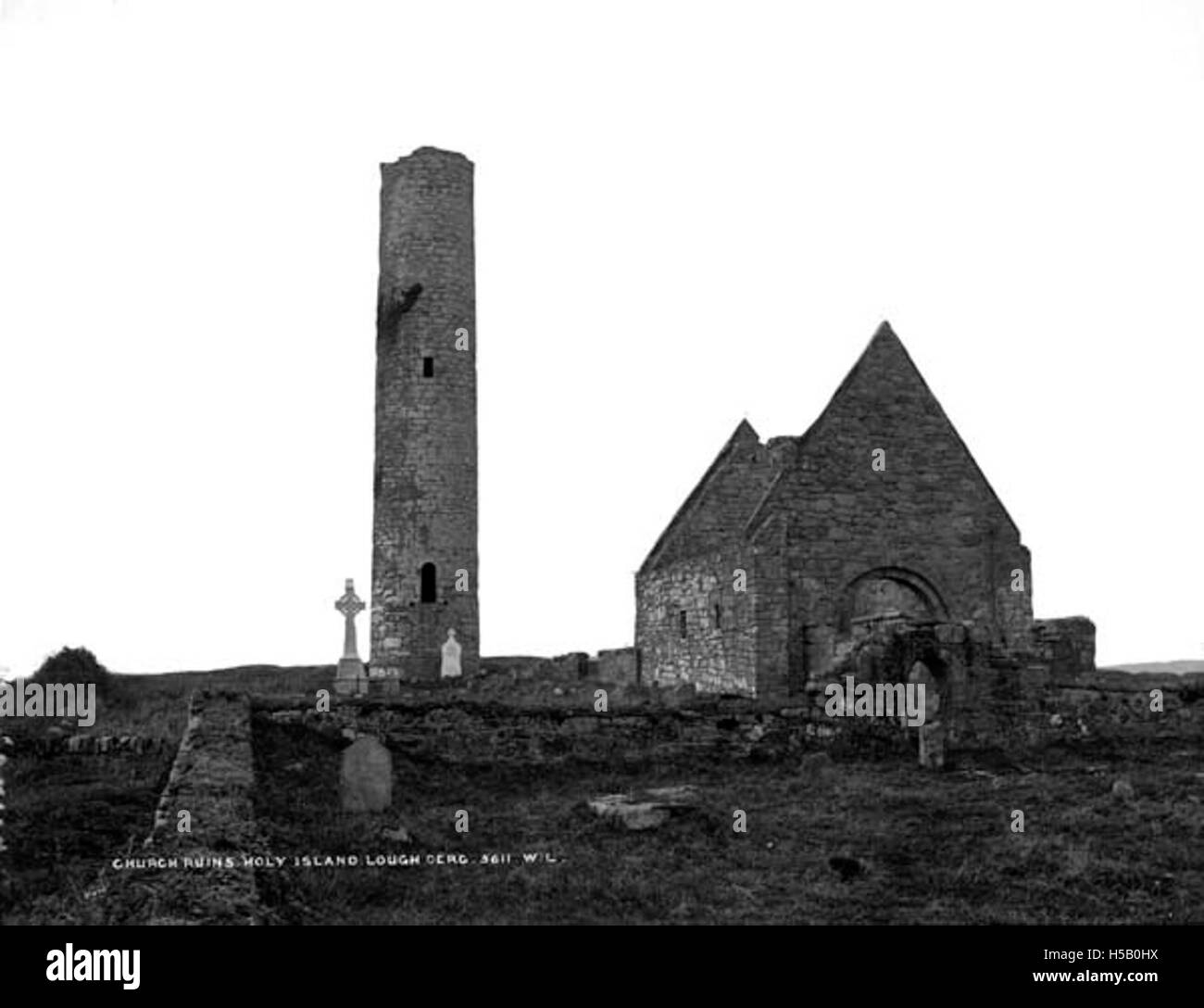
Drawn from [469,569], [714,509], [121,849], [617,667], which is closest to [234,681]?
[469,569]

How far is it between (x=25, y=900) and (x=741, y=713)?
11.1 m

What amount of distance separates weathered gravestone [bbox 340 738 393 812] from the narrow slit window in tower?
1995cm

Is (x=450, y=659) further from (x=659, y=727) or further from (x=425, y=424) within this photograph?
(x=659, y=727)

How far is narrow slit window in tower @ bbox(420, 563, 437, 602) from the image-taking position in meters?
33.2

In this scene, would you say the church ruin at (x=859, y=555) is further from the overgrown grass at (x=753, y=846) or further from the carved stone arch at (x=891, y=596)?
the overgrown grass at (x=753, y=846)

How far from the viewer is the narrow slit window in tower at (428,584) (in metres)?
33.2

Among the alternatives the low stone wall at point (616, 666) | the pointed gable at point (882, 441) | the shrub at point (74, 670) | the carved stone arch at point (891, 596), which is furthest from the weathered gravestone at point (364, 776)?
the shrub at point (74, 670)

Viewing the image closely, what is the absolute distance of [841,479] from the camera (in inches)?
922

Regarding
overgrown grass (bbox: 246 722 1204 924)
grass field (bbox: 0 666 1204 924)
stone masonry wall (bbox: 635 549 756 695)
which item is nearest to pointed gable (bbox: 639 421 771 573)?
stone masonry wall (bbox: 635 549 756 695)

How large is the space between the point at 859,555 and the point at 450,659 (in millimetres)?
12570

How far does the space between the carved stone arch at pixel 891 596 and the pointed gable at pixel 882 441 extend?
160cm

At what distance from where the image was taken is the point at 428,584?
1309 inches

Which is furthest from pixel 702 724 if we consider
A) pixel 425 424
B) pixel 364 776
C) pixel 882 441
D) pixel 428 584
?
pixel 425 424

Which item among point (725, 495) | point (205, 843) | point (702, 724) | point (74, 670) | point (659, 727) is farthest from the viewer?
point (74, 670)
